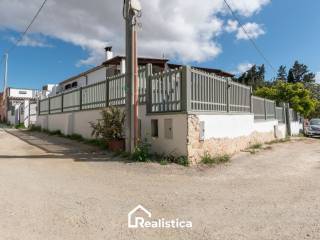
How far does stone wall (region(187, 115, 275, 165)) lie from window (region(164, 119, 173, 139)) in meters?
0.65

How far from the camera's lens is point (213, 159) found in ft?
27.7

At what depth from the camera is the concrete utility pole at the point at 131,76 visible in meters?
8.57

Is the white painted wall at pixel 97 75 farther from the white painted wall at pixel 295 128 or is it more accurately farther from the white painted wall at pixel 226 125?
the white painted wall at pixel 295 128

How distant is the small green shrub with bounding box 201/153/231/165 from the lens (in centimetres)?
820

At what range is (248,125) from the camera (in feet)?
41.2

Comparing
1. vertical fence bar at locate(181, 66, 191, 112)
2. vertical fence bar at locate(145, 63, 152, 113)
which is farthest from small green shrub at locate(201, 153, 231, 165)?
vertical fence bar at locate(145, 63, 152, 113)

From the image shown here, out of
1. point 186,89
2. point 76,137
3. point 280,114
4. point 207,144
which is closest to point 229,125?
point 207,144

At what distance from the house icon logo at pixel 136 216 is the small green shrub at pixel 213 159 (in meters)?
4.04

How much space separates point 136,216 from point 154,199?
33.1 inches

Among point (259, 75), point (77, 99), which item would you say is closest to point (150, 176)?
point (77, 99)

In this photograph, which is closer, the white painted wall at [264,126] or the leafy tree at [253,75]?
the white painted wall at [264,126]

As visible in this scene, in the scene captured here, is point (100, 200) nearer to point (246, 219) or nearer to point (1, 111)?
point (246, 219)

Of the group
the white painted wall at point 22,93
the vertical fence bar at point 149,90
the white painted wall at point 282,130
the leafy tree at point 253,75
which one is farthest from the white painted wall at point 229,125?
the leafy tree at point 253,75

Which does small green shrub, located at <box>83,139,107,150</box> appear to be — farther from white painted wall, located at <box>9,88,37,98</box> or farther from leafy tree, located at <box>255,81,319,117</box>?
white painted wall, located at <box>9,88,37,98</box>
